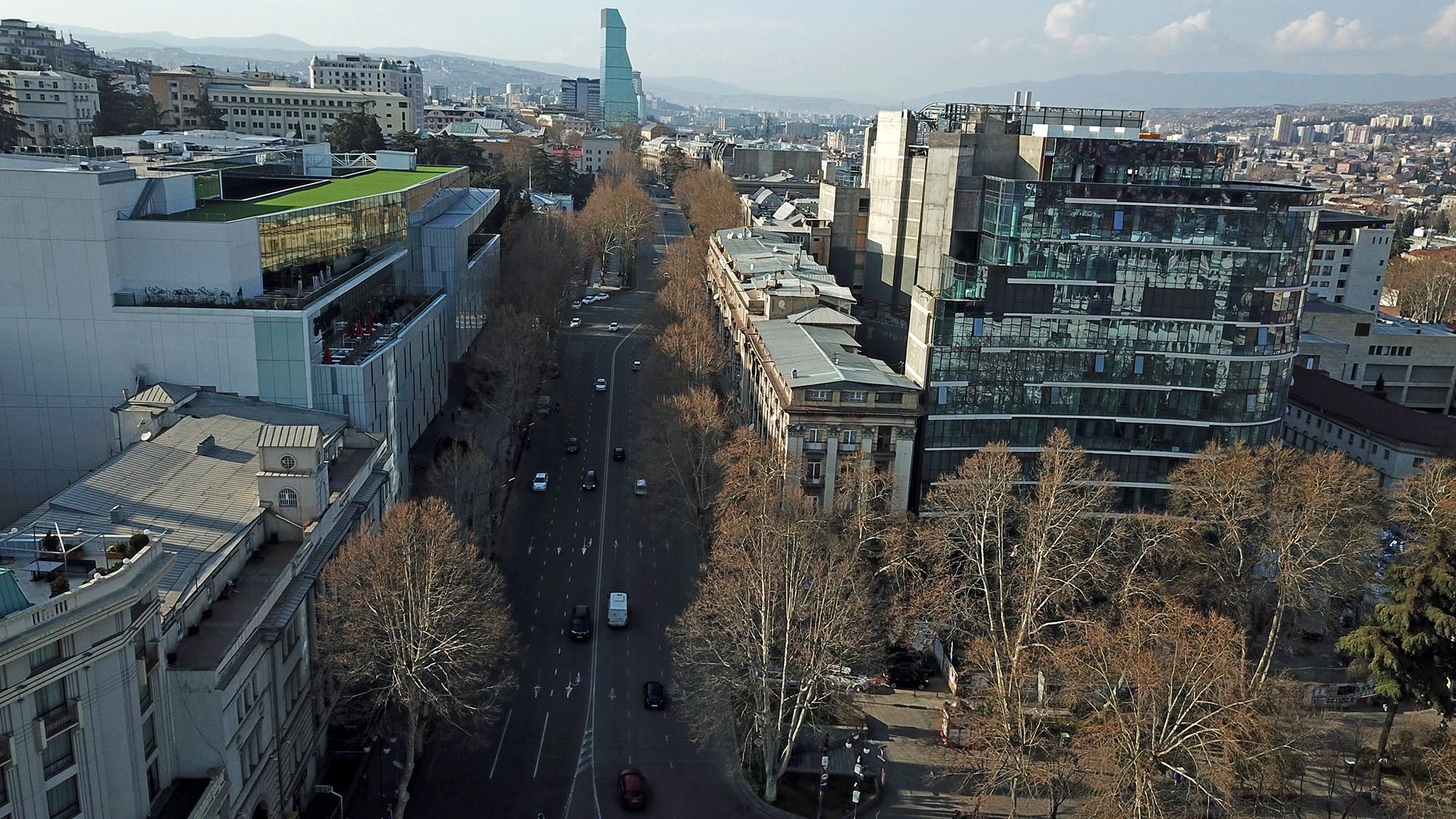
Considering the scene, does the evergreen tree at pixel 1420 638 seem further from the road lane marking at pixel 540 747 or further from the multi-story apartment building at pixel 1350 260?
the multi-story apartment building at pixel 1350 260

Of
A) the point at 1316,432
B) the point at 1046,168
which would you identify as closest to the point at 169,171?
the point at 1046,168

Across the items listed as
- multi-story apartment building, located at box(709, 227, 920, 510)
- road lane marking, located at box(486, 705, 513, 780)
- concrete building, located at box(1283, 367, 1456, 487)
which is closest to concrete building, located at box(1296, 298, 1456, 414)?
concrete building, located at box(1283, 367, 1456, 487)

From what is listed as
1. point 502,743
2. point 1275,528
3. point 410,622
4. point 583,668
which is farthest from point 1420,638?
point 410,622

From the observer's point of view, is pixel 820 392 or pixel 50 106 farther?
pixel 50 106

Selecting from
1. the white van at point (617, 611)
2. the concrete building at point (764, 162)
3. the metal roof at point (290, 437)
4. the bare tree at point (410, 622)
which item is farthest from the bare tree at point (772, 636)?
the concrete building at point (764, 162)

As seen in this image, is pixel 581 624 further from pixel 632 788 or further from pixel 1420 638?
pixel 1420 638

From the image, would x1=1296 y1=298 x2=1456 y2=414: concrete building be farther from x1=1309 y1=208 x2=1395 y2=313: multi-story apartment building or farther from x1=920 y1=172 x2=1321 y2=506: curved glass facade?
x1=920 y1=172 x2=1321 y2=506: curved glass facade

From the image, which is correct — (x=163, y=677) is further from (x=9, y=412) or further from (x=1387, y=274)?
(x=1387, y=274)
